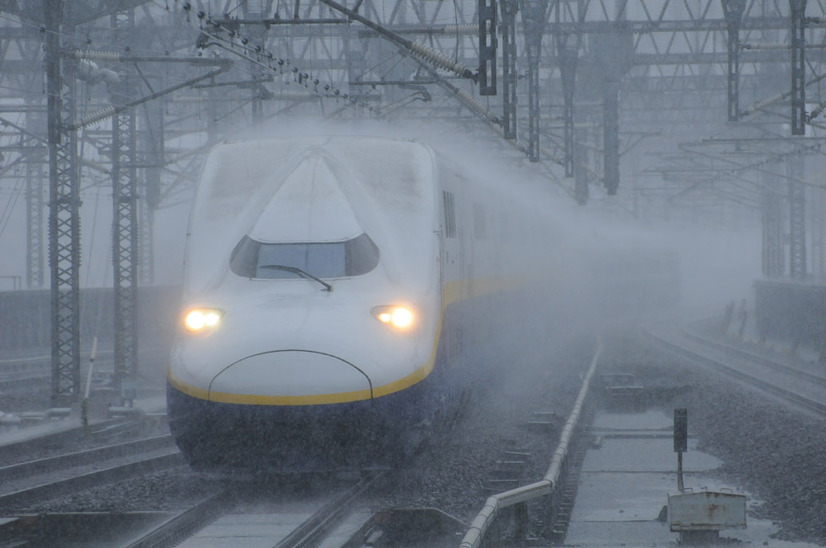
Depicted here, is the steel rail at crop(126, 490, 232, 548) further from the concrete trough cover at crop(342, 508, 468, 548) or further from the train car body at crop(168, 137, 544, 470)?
the concrete trough cover at crop(342, 508, 468, 548)

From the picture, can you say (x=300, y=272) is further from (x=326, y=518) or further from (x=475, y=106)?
(x=475, y=106)

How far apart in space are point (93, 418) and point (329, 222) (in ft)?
24.2

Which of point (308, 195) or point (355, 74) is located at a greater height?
point (355, 74)

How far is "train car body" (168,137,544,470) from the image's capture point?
898 centimetres

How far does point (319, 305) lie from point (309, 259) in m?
0.76

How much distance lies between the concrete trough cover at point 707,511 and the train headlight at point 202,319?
3.97m

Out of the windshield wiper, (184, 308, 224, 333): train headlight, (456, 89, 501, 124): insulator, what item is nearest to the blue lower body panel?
(184, 308, 224, 333): train headlight

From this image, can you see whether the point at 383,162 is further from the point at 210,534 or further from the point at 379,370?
the point at 210,534

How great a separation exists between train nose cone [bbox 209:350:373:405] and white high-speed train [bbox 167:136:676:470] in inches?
0.4

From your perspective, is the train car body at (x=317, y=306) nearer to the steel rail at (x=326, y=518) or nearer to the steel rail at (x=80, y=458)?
the steel rail at (x=326, y=518)

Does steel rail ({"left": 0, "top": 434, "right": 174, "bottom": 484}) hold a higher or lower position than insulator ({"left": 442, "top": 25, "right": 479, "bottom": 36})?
lower


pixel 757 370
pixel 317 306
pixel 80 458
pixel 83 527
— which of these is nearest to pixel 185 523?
pixel 83 527

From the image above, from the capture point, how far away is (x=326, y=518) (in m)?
8.72

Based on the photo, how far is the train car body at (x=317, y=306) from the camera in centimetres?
898
